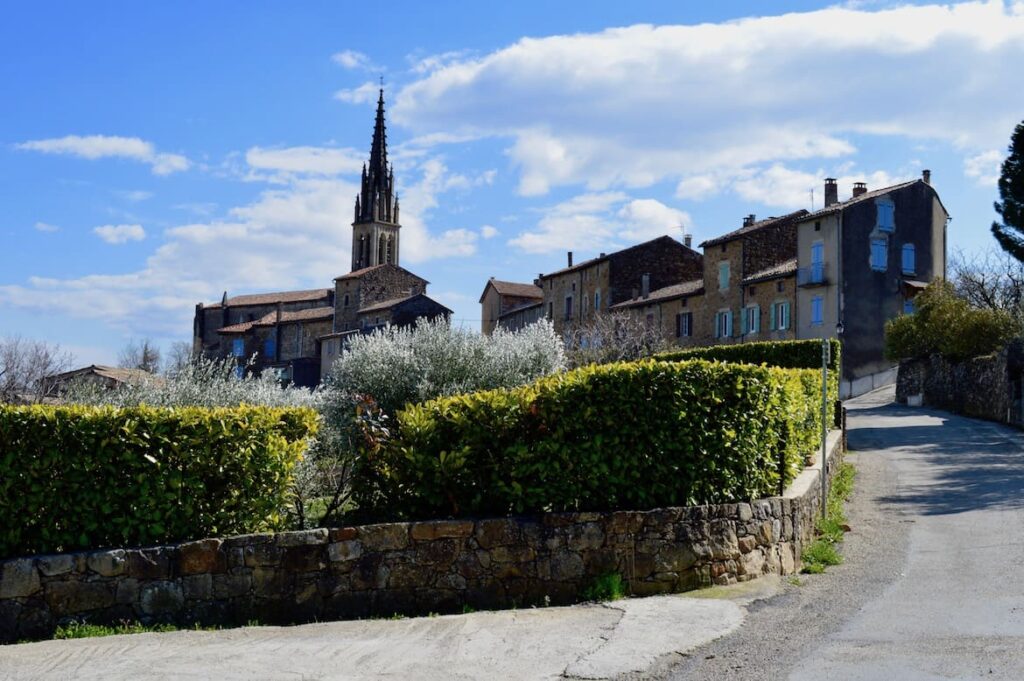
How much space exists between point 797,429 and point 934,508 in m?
3.57

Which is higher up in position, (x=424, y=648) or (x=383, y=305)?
(x=383, y=305)

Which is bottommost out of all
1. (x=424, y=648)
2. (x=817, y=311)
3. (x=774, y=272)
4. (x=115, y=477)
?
(x=424, y=648)

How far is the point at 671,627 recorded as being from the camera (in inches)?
317

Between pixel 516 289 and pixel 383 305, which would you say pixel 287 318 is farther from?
pixel 516 289

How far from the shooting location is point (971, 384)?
110ft

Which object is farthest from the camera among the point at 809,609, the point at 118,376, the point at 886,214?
the point at 118,376

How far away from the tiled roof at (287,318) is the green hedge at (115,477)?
85.1 meters

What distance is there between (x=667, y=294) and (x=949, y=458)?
124 feet

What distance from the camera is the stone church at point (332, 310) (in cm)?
8562

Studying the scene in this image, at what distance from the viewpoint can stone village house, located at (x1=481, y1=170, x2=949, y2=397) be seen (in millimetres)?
47344

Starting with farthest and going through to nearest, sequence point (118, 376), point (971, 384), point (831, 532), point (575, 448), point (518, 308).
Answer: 1. point (518, 308)
2. point (118, 376)
3. point (971, 384)
4. point (831, 532)
5. point (575, 448)

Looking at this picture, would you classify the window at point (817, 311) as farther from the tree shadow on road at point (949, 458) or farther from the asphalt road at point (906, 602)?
the asphalt road at point (906, 602)

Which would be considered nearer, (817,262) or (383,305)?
(817,262)

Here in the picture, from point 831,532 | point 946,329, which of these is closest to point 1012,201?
point 946,329
